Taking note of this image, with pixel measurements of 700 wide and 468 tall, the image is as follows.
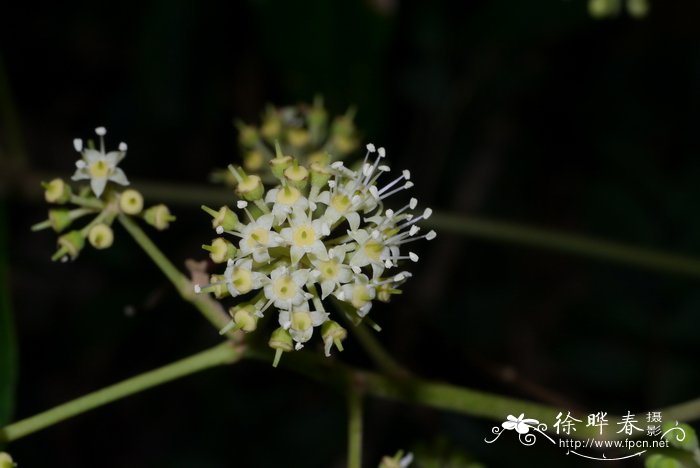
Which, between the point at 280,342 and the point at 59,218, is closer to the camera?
the point at 280,342

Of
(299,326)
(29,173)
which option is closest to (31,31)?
(29,173)

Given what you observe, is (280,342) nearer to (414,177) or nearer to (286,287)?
(286,287)

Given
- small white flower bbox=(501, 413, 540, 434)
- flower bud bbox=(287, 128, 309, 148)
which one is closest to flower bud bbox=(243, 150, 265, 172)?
flower bud bbox=(287, 128, 309, 148)

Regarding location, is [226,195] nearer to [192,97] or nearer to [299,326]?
[192,97]

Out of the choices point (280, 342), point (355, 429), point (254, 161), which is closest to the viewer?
point (280, 342)

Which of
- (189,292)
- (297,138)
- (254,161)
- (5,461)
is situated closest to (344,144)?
(297,138)

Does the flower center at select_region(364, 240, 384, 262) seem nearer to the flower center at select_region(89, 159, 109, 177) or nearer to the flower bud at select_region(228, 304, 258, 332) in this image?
the flower bud at select_region(228, 304, 258, 332)
